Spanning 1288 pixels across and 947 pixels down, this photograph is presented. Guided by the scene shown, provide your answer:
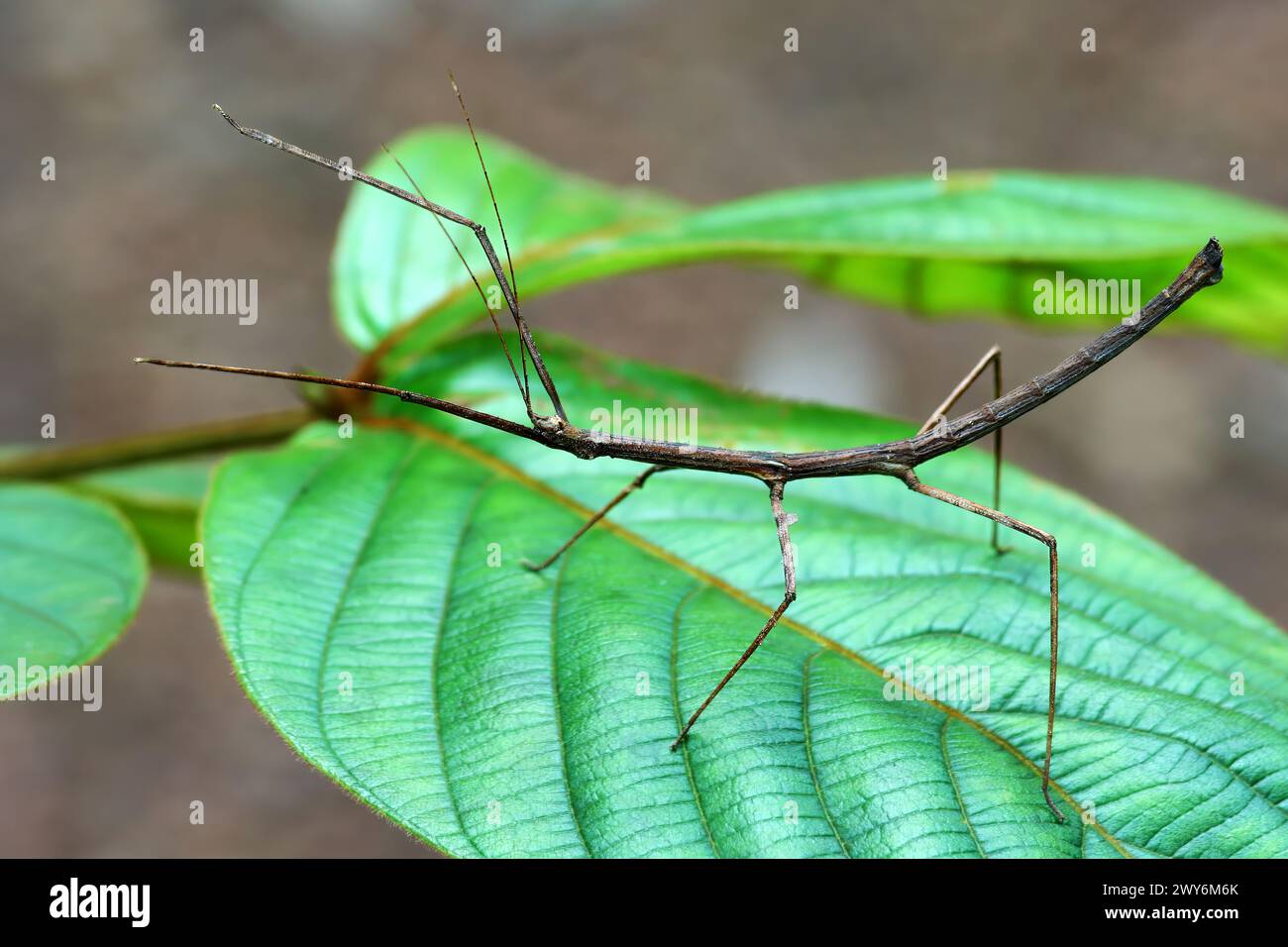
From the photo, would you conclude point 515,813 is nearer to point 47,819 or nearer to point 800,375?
point 47,819

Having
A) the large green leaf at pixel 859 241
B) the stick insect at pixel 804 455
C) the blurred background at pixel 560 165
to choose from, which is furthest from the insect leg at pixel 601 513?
the blurred background at pixel 560 165

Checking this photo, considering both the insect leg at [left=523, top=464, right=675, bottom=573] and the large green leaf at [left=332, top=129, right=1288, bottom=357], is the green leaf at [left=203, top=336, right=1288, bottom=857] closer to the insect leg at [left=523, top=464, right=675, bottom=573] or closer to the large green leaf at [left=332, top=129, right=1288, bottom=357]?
the insect leg at [left=523, top=464, right=675, bottom=573]

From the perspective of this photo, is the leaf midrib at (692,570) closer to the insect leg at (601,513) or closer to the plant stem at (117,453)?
the insect leg at (601,513)

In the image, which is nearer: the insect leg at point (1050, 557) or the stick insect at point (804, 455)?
the insect leg at point (1050, 557)
